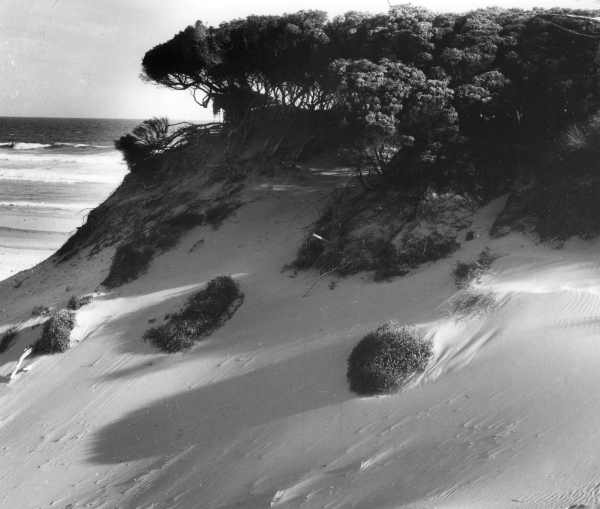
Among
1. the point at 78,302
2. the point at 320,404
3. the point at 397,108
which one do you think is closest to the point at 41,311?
the point at 78,302

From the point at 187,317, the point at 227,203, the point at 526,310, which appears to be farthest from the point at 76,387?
the point at 526,310

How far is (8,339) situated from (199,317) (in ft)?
17.9

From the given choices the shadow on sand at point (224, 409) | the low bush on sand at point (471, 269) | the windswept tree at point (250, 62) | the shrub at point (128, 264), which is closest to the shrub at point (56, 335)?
the shrub at point (128, 264)

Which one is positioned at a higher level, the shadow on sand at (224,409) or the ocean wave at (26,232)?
the ocean wave at (26,232)

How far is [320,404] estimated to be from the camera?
362 inches

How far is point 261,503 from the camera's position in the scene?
24.4ft

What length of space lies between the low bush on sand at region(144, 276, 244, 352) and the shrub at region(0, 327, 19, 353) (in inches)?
158

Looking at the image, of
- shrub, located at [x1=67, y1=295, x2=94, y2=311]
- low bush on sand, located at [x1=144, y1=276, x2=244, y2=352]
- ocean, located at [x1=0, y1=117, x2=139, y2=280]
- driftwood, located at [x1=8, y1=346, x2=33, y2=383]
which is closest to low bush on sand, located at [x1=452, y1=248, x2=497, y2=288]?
low bush on sand, located at [x1=144, y1=276, x2=244, y2=352]

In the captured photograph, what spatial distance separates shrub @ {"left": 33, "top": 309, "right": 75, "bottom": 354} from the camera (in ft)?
42.3

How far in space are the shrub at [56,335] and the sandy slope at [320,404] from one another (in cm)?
29

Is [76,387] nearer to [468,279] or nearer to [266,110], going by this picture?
[468,279]

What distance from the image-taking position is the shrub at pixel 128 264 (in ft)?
50.7

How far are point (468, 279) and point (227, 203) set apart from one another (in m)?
8.75

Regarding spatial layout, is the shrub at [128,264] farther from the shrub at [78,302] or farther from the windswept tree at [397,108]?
the windswept tree at [397,108]
